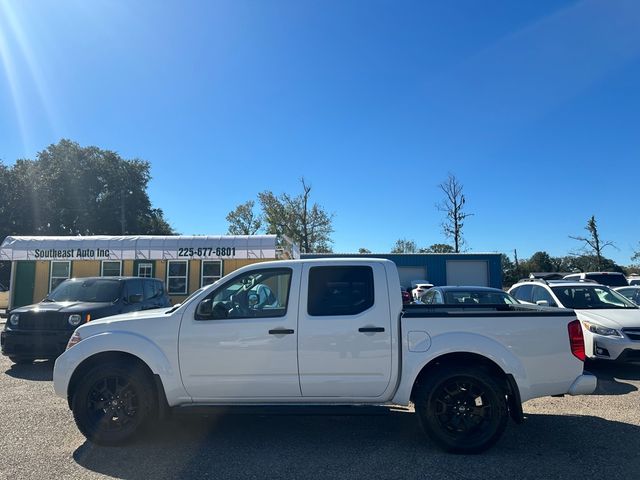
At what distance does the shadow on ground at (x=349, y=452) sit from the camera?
413cm

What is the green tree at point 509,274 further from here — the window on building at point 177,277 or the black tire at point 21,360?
the black tire at point 21,360

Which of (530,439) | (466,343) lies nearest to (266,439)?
(466,343)

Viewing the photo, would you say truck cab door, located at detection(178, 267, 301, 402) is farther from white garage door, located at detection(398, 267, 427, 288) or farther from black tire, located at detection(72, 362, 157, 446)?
white garage door, located at detection(398, 267, 427, 288)

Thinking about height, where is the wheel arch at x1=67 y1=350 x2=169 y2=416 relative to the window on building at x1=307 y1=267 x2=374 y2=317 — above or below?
below

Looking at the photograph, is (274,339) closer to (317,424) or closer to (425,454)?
(317,424)

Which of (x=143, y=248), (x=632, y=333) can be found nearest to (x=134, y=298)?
(x=632, y=333)

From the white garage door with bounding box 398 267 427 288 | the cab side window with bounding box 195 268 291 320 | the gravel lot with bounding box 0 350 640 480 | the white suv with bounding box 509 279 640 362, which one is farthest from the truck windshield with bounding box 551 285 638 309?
the white garage door with bounding box 398 267 427 288

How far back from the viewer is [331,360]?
183 inches

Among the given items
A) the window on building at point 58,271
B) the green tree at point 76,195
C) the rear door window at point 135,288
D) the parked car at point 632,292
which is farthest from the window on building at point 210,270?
the green tree at point 76,195

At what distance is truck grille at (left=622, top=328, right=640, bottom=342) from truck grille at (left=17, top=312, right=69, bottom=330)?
32.6 ft

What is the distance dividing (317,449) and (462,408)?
1.51 metres

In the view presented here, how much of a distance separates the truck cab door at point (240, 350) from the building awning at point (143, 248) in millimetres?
14970

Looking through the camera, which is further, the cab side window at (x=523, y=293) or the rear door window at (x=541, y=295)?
the cab side window at (x=523, y=293)

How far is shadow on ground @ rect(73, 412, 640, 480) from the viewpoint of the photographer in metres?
4.13
